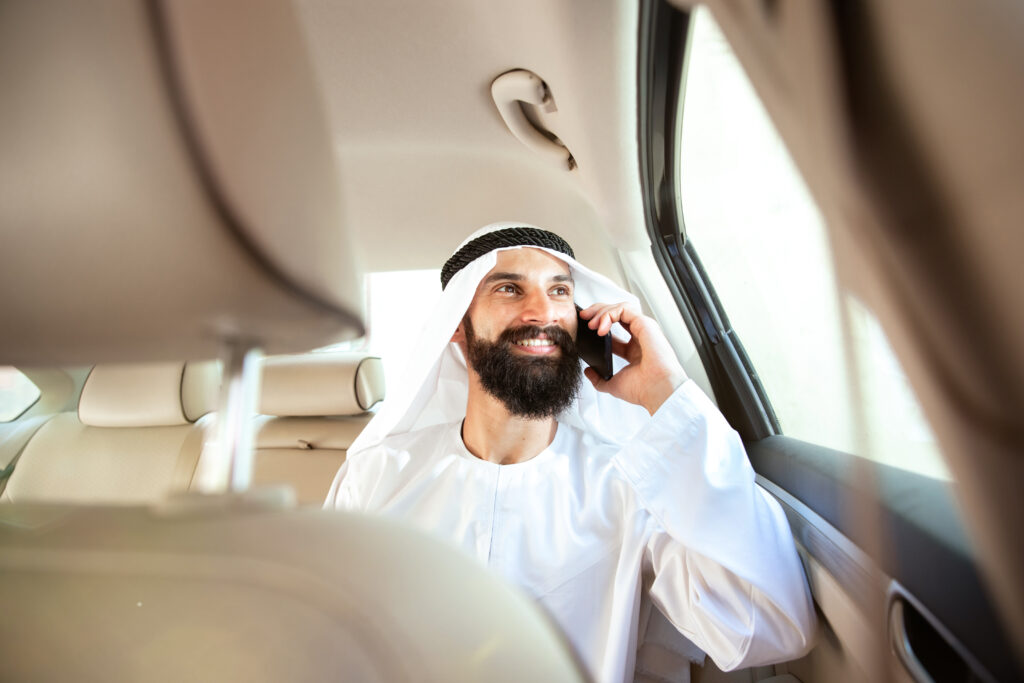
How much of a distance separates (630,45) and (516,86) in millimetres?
587

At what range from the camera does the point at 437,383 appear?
1.84 metres

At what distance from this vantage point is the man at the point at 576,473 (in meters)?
0.95

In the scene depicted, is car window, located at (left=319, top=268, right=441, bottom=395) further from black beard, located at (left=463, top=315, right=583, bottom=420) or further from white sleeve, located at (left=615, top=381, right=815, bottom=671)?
white sleeve, located at (left=615, top=381, right=815, bottom=671)

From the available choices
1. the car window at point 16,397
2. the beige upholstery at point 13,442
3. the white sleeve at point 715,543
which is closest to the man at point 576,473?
the white sleeve at point 715,543

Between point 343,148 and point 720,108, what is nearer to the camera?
point 720,108

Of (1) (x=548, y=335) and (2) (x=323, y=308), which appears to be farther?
(1) (x=548, y=335)

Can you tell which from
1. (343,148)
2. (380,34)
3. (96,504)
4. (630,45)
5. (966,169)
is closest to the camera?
(966,169)

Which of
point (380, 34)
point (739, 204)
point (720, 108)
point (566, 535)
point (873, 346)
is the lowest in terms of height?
point (566, 535)

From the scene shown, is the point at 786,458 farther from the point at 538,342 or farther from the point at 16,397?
the point at 16,397

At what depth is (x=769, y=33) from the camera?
0.34 m

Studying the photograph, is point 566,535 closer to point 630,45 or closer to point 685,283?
point 685,283

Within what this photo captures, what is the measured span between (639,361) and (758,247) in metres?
0.39

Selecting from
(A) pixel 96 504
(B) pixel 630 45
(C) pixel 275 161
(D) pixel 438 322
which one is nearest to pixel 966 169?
(C) pixel 275 161

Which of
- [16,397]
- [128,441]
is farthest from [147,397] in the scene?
[16,397]
